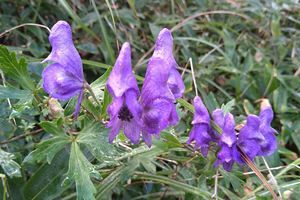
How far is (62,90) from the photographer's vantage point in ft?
3.19

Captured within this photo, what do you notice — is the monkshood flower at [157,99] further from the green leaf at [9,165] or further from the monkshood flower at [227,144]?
the green leaf at [9,165]

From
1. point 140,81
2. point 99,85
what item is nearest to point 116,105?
point 99,85

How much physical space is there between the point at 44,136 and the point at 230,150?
0.61 meters

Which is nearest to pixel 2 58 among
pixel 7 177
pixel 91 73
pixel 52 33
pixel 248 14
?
pixel 52 33

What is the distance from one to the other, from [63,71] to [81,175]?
21cm

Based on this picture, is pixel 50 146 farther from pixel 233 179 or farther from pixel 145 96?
pixel 233 179

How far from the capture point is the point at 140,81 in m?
1.77

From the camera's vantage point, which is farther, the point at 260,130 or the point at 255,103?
the point at 255,103

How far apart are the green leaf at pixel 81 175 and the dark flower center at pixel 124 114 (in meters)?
0.16

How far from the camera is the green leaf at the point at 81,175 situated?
→ 1.04 meters

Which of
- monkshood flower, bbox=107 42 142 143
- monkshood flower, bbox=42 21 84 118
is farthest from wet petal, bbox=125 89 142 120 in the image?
monkshood flower, bbox=42 21 84 118

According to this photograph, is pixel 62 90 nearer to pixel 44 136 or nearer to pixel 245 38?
pixel 44 136

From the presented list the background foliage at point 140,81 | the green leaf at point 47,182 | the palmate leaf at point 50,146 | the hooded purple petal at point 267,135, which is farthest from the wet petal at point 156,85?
the green leaf at point 47,182

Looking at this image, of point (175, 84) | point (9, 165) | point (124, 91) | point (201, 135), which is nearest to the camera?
point (124, 91)
